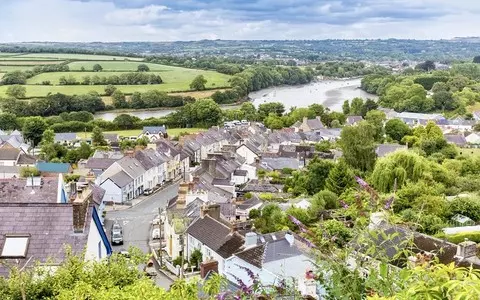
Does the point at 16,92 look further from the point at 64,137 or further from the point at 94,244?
the point at 94,244

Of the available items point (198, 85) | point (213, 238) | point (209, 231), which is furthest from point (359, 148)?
point (198, 85)

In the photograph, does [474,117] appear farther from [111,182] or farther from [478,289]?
[478,289]

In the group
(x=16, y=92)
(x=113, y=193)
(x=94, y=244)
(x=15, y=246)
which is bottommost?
(x=113, y=193)

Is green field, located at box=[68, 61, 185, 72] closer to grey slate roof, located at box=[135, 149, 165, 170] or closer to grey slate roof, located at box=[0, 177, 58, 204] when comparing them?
grey slate roof, located at box=[135, 149, 165, 170]

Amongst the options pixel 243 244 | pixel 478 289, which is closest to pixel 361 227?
pixel 478 289

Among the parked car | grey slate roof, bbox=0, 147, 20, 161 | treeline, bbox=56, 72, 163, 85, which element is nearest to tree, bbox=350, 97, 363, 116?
grey slate roof, bbox=0, 147, 20, 161

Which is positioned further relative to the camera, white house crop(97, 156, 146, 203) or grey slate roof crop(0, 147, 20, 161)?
grey slate roof crop(0, 147, 20, 161)
